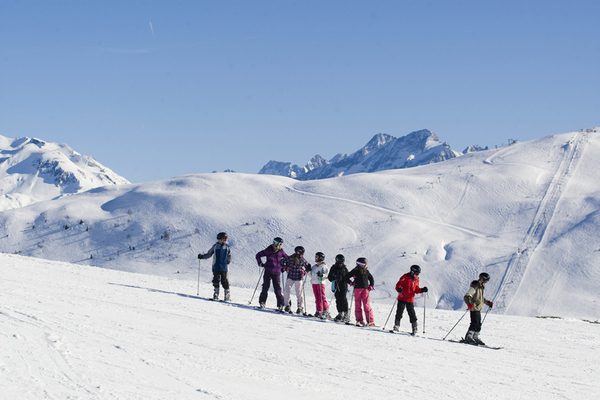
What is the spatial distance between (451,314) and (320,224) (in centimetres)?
2077

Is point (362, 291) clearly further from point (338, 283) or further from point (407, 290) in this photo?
point (407, 290)

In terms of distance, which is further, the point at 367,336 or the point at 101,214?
the point at 101,214

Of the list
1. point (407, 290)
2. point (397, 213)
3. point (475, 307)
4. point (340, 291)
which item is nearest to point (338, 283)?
point (340, 291)

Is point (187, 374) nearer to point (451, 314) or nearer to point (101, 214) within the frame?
point (451, 314)

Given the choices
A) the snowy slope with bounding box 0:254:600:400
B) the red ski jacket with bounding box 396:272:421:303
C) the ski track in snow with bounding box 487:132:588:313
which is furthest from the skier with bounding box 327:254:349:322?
the ski track in snow with bounding box 487:132:588:313

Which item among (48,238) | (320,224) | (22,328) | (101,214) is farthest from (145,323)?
(101,214)

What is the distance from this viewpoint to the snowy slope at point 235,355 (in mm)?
5363

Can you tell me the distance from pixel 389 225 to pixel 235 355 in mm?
28826

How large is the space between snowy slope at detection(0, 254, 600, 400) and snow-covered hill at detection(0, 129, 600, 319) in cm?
1557

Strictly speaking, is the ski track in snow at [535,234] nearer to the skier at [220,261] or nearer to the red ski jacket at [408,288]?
the red ski jacket at [408,288]

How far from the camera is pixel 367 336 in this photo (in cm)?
994

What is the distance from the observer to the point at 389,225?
34.9m

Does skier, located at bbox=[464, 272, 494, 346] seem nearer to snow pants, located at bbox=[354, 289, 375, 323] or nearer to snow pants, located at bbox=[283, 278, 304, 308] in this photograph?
snow pants, located at bbox=[354, 289, 375, 323]

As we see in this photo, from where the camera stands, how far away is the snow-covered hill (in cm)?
2723
